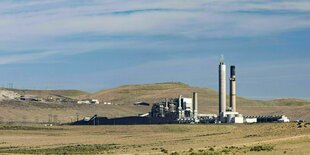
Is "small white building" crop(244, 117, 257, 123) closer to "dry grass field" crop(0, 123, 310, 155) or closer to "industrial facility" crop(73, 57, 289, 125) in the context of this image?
"industrial facility" crop(73, 57, 289, 125)

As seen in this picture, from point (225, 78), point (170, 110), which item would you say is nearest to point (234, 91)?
point (225, 78)

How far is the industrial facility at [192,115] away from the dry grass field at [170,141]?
1866 centimetres

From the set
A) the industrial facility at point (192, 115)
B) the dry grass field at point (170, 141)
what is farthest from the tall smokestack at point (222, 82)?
the dry grass field at point (170, 141)

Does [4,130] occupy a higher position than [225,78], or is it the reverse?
[225,78]

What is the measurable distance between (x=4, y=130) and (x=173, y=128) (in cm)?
3173

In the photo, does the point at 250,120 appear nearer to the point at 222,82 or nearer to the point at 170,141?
the point at 222,82

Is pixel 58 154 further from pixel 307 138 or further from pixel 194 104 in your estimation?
pixel 194 104

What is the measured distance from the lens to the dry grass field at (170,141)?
64.4 meters

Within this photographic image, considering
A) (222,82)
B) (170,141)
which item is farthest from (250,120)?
(170,141)

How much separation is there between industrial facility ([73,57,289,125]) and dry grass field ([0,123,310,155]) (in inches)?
735

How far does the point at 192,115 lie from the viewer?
167 m

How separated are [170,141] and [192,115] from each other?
78104 millimetres

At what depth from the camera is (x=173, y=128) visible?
13588 centimetres

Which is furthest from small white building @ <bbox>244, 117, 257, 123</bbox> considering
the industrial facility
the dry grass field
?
the dry grass field
